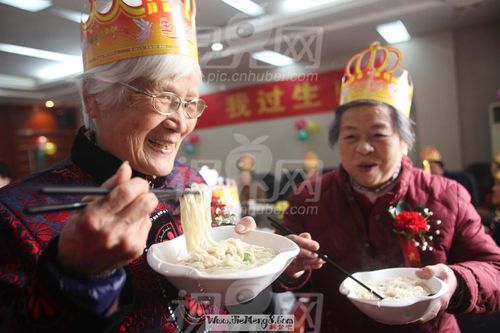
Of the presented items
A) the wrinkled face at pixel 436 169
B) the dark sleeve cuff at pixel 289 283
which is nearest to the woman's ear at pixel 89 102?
the dark sleeve cuff at pixel 289 283

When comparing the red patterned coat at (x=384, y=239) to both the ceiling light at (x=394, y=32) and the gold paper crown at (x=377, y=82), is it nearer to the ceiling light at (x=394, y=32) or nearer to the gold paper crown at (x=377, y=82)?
the gold paper crown at (x=377, y=82)

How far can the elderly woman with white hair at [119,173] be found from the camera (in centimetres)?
75

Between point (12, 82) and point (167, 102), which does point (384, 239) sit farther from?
point (12, 82)

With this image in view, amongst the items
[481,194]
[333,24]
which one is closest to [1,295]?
[333,24]

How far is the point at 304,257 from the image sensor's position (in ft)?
4.34

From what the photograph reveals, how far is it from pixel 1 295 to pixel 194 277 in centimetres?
50

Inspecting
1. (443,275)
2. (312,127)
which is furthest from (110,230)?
(312,127)

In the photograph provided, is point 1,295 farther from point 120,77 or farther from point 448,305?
point 448,305

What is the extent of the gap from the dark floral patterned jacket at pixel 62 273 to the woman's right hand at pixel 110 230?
0.06 m

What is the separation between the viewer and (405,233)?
1486 mm

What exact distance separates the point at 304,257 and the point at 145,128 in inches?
29.4

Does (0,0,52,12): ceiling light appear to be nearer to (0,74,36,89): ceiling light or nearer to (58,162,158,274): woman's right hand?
(0,74,36,89): ceiling light

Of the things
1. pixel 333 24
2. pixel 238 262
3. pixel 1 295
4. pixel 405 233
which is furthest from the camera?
pixel 333 24

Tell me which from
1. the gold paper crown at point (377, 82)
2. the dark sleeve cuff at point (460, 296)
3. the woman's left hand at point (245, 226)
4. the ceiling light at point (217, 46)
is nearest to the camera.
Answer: the woman's left hand at point (245, 226)
